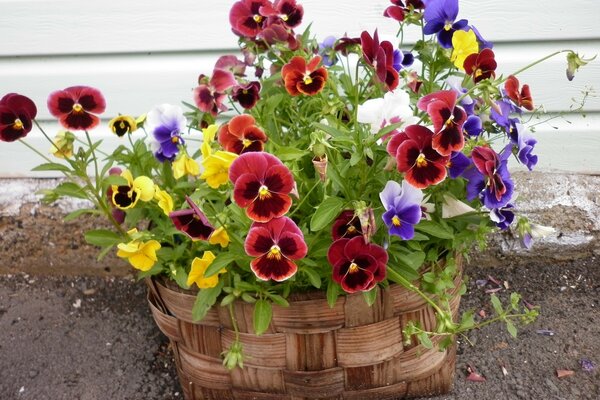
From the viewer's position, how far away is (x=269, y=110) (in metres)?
1.38

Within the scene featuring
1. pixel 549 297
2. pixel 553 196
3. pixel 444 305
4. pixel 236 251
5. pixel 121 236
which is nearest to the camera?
pixel 236 251

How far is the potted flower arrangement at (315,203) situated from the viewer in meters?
1.08

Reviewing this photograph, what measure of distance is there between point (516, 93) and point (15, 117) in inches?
36.9

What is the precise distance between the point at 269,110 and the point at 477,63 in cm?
42

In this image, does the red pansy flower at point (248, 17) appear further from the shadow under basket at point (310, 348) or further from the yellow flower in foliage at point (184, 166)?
the shadow under basket at point (310, 348)

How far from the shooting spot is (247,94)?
1324mm

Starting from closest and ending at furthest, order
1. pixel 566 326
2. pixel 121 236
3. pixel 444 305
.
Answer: pixel 444 305 < pixel 121 236 < pixel 566 326

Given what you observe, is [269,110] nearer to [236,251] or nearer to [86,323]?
[236,251]

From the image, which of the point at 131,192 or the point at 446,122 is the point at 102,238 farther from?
the point at 446,122

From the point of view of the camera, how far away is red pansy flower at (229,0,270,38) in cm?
137

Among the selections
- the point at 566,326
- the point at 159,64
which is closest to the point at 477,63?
the point at 566,326

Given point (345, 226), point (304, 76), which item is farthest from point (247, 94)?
point (345, 226)

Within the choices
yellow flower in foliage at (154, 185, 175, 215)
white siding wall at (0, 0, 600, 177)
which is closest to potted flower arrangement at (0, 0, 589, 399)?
yellow flower in foliage at (154, 185, 175, 215)

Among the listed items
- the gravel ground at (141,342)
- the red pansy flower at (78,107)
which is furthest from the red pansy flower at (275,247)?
the gravel ground at (141,342)
